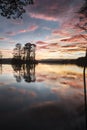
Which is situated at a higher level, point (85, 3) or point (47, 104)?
point (85, 3)

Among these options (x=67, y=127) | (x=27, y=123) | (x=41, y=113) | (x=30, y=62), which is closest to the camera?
(x=67, y=127)

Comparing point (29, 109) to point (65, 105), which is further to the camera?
point (65, 105)

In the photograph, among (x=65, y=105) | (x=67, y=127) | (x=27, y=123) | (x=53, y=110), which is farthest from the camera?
(x=65, y=105)

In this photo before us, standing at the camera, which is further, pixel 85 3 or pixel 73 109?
pixel 85 3

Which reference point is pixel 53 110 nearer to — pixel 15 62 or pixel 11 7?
pixel 11 7

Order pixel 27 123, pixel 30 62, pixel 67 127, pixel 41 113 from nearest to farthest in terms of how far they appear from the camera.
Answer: pixel 67 127 < pixel 27 123 < pixel 41 113 < pixel 30 62

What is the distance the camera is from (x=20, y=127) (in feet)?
26.4

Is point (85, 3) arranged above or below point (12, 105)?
above

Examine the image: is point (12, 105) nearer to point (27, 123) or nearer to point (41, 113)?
point (41, 113)

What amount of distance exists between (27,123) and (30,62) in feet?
334

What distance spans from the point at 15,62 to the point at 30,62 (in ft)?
24.0

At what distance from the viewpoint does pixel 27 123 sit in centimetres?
859

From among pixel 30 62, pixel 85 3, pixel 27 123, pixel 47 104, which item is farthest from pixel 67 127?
pixel 30 62

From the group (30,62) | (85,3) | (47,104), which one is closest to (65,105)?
(47,104)
